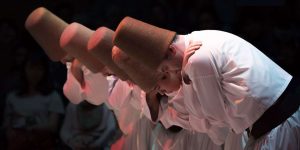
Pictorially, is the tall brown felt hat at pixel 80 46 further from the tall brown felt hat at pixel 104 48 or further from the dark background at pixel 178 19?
the dark background at pixel 178 19

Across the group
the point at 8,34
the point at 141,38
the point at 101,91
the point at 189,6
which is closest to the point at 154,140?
the point at 101,91

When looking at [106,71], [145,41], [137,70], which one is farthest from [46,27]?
[145,41]

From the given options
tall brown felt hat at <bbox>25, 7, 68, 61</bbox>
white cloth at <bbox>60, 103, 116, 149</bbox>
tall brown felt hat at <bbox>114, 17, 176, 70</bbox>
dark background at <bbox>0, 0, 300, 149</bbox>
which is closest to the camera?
tall brown felt hat at <bbox>114, 17, 176, 70</bbox>

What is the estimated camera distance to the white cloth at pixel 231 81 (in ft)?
8.29

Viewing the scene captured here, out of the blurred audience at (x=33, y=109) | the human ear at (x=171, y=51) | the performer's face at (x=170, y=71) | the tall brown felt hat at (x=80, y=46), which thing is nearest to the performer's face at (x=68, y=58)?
the tall brown felt hat at (x=80, y=46)

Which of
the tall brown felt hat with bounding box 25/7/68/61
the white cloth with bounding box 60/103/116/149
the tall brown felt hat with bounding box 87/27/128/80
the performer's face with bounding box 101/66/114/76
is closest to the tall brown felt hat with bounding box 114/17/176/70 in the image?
the tall brown felt hat with bounding box 87/27/128/80

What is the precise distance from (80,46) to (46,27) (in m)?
0.31

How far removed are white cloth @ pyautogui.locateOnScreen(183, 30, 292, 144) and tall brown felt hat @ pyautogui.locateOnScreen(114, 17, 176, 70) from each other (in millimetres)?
149

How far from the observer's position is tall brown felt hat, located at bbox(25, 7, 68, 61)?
360cm

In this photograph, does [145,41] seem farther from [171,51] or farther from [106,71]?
[106,71]

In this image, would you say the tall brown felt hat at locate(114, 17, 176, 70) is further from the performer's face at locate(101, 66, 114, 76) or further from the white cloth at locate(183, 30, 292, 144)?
the performer's face at locate(101, 66, 114, 76)

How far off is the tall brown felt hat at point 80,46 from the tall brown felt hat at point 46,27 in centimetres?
16

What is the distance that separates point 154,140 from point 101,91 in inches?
18.8

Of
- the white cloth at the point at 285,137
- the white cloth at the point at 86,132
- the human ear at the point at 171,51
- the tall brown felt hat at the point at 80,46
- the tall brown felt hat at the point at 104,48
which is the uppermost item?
the human ear at the point at 171,51
